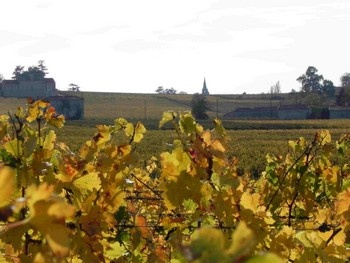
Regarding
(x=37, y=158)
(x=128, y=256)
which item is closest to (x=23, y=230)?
(x=37, y=158)

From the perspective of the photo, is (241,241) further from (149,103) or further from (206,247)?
(149,103)

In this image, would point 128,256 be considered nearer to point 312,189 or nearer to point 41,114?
point 41,114

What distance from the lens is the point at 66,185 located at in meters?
1.82

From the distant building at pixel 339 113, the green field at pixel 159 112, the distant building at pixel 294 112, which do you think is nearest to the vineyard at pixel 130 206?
the green field at pixel 159 112

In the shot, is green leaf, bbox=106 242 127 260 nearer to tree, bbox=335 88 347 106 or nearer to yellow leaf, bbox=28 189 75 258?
yellow leaf, bbox=28 189 75 258

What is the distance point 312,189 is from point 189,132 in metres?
1.81

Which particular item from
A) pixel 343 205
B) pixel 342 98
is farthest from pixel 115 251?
pixel 342 98

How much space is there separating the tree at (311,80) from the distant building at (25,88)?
3967cm

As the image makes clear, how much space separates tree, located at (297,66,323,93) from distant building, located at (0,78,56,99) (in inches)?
1562

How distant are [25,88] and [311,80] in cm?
4455

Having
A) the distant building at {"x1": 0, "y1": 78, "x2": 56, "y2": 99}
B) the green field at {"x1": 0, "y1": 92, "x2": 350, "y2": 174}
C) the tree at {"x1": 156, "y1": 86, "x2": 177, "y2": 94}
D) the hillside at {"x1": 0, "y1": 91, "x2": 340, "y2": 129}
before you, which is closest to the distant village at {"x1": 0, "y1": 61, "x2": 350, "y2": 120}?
the distant building at {"x1": 0, "y1": 78, "x2": 56, "y2": 99}

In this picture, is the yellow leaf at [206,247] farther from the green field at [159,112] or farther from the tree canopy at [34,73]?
the tree canopy at [34,73]

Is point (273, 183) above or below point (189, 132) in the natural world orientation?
below

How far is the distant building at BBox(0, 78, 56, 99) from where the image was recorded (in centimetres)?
9012
